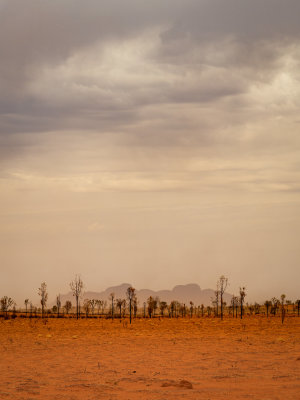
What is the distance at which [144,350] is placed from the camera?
89.0 feet

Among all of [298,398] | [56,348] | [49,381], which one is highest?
[298,398]

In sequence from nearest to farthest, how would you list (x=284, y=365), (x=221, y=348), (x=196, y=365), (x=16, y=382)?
(x=16, y=382) < (x=284, y=365) < (x=196, y=365) < (x=221, y=348)

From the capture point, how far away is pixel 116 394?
13672 mm

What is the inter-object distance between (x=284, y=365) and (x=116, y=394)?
8.83 meters

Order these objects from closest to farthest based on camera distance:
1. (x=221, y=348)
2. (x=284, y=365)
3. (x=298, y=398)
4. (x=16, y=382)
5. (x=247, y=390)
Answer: (x=298, y=398) < (x=247, y=390) < (x=16, y=382) < (x=284, y=365) < (x=221, y=348)

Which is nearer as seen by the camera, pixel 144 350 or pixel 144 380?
pixel 144 380

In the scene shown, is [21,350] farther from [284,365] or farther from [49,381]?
A: [284,365]

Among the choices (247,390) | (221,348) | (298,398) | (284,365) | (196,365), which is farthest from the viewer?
(221,348)

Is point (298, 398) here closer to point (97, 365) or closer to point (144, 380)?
point (144, 380)

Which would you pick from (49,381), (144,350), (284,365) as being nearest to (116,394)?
(49,381)

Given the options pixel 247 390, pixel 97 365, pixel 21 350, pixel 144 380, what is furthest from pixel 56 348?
pixel 247 390

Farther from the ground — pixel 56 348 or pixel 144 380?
pixel 144 380

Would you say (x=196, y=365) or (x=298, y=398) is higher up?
(x=298, y=398)

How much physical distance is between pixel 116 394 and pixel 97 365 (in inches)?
293
